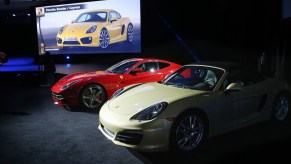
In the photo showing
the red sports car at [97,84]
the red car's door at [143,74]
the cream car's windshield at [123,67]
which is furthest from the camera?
the cream car's windshield at [123,67]

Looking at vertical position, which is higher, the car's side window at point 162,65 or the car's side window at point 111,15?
the car's side window at point 111,15

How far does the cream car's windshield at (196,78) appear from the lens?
4.71 meters

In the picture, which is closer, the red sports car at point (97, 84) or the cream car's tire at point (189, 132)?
the cream car's tire at point (189, 132)

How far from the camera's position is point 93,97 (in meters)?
7.16

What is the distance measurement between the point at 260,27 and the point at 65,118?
7.80 meters

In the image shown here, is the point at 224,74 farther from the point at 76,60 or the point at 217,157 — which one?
the point at 76,60

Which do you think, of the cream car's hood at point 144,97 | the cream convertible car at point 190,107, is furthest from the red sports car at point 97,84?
the cream car's hood at point 144,97

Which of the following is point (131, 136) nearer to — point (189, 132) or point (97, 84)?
point (189, 132)

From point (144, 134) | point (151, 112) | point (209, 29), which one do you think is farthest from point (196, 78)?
point (209, 29)

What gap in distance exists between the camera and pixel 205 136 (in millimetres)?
4344

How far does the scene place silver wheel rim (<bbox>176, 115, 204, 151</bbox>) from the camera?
413 cm

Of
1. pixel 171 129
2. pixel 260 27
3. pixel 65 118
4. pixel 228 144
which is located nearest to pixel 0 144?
pixel 65 118

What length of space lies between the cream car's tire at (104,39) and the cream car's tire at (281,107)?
30.1 ft

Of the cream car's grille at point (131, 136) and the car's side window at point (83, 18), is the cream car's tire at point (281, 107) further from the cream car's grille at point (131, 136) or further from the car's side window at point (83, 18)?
the car's side window at point (83, 18)
